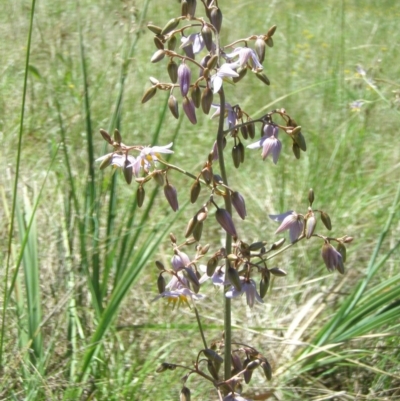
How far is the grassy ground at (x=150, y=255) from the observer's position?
7.39ft

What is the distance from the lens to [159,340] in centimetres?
250

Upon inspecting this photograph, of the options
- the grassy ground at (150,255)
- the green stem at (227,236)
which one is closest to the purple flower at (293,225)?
the green stem at (227,236)

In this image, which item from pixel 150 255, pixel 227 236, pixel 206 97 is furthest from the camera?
pixel 150 255

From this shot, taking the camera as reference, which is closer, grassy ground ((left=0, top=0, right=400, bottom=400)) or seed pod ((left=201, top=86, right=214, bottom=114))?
seed pod ((left=201, top=86, right=214, bottom=114))

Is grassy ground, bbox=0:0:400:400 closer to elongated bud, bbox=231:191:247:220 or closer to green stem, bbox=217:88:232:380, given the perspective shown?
green stem, bbox=217:88:232:380

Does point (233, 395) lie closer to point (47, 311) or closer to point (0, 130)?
point (47, 311)

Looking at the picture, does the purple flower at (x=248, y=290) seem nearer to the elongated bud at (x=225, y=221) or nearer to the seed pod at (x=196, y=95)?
the elongated bud at (x=225, y=221)

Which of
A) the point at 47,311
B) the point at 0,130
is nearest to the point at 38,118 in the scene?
the point at 0,130

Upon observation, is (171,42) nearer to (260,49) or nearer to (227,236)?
(260,49)

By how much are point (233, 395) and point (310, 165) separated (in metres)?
2.11

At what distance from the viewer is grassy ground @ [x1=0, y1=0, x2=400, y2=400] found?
225 cm

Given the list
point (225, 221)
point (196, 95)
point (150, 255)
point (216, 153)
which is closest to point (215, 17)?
point (196, 95)

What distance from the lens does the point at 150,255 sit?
232cm

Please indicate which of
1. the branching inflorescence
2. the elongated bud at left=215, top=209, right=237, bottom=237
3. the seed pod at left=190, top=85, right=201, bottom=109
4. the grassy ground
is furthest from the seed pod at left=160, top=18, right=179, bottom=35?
the grassy ground
